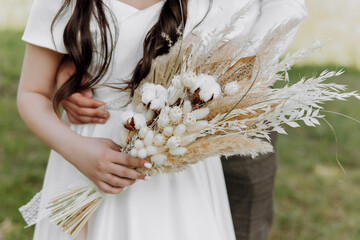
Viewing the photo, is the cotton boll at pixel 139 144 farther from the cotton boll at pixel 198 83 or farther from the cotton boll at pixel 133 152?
the cotton boll at pixel 198 83

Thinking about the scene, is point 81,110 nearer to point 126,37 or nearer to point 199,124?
point 126,37

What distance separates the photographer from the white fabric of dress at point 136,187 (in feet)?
5.25

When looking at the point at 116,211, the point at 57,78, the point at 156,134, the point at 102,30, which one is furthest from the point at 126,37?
the point at 116,211

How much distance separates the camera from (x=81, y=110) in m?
1.75

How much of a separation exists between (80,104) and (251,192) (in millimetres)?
1393

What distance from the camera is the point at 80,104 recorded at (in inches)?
68.6

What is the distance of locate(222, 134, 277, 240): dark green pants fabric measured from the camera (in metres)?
2.69

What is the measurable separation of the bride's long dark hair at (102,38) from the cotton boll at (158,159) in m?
0.34

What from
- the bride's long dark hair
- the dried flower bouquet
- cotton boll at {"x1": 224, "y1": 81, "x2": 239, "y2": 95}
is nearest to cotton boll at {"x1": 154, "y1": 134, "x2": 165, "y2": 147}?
the dried flower bouquet

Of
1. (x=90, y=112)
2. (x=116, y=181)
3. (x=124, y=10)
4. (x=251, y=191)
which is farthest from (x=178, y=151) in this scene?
(x=251, y=191)

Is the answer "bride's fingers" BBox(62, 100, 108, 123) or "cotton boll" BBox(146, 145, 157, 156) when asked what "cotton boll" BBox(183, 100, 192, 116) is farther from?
"bride's fingers" BBox(62, 100, 108, 123)

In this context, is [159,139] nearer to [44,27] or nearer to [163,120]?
[163,120]

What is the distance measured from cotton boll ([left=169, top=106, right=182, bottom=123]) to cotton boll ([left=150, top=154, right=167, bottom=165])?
4.7 inches

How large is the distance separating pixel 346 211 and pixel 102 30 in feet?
9.08
